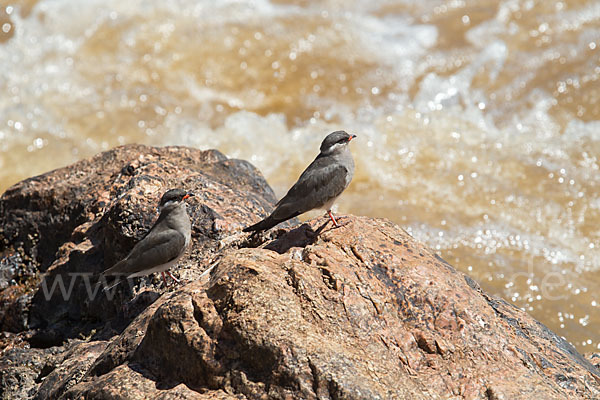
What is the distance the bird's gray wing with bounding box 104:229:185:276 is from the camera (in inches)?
205

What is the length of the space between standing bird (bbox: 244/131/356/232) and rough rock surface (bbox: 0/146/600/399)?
0.19 metres

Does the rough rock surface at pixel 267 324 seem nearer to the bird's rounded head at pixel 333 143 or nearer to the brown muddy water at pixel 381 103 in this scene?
the bird's rounded head at pixel 333 143

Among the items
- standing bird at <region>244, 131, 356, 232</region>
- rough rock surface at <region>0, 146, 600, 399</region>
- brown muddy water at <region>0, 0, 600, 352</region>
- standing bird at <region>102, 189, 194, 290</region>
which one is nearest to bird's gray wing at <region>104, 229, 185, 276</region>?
standing bird at <region>102, 189, 194, 290</region>

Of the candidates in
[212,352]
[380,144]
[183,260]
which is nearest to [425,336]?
[212,352]

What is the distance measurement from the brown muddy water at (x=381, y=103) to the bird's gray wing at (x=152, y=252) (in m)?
5.04

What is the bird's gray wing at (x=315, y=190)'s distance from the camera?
539cm

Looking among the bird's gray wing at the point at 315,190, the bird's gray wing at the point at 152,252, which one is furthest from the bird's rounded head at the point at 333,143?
the bird's gray wing at the point at 152,252

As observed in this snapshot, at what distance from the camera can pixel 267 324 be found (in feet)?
12.9

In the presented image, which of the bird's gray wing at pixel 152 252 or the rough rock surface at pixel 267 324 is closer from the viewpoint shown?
the rough rock surface at pixel 267 324

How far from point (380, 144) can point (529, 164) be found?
103 inches

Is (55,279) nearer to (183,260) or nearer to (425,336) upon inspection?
(183,260)

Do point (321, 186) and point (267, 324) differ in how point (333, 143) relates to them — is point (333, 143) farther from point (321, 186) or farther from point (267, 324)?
point (267, 324)

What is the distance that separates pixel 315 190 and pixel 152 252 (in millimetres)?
1439

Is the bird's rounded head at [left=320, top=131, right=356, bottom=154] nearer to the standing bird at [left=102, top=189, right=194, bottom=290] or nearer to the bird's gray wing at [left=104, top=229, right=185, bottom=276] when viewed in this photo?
the standing bird at [left=102, top=189, right=194, bottom=290]
